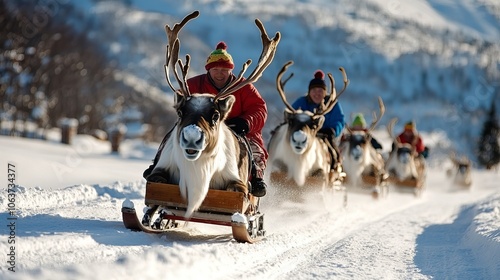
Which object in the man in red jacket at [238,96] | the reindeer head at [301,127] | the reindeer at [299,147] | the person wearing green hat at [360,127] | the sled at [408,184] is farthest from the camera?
the sled at [408,184]

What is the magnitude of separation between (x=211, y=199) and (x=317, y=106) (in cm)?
635

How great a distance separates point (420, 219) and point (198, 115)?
21.4 feet

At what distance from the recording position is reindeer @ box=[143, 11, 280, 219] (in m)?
6.31

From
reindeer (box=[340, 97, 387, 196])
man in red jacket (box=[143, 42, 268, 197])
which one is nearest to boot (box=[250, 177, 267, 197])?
man in red jacket (box=[143, 42, 268, 197])

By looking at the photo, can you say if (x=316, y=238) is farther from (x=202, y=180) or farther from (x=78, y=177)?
(x=78, y=177)

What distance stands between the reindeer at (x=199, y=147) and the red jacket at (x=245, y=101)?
0.91 m

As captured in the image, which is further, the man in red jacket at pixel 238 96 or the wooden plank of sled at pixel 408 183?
the wooden plank of sled at pixel 408 183

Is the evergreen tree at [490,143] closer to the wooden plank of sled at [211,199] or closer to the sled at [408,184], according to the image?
the sled at [408,184]

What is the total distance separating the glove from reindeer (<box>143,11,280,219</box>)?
0.38 meters

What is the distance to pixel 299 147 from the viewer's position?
10352 millimetres

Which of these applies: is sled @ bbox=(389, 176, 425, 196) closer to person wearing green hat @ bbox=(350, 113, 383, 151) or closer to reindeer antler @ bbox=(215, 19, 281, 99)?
person wearing green hat @ bbox=(350, 113, 383, 151)

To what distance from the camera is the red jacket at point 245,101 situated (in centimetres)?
831

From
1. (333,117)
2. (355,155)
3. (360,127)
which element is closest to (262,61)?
(333,117)

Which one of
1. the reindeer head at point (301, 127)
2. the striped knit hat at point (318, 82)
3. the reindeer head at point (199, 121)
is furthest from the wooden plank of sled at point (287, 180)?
the reindeer head at point (199, 121)
